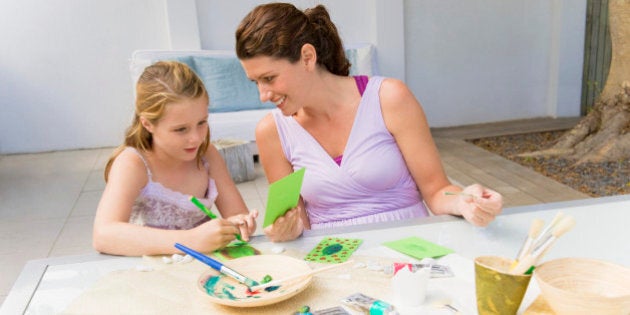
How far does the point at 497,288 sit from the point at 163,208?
103 centimetres

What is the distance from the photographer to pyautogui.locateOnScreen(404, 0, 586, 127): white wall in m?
5.83

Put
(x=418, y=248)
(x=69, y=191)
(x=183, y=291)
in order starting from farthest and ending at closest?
(x=69, y=191) → (x=418, y=248) → (x=183, y=291)

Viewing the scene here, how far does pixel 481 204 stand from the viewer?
1125mm

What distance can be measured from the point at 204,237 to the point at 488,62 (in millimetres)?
5592

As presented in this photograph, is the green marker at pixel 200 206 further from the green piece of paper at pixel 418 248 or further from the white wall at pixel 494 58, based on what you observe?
the white wall at pixel 494 58

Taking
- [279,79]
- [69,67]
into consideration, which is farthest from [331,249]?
[69,67]

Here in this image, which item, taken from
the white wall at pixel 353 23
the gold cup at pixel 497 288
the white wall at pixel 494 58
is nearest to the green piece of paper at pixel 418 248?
the gold cup at pixel 497 288

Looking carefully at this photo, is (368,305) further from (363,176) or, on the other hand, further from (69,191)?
(69,191)

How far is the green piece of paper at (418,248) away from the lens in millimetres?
1032

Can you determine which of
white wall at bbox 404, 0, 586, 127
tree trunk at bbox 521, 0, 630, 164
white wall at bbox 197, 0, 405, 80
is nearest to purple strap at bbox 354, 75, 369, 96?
tree trunk at bbox 521, 0, 630, 164

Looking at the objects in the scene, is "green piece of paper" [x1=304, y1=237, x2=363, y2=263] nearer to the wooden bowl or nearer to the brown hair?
the wooden bowl

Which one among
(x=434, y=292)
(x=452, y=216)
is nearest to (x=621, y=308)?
(x=434, y=292)

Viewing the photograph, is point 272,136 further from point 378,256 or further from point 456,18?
point 456,18

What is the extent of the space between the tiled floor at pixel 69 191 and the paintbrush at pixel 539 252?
231 cm
